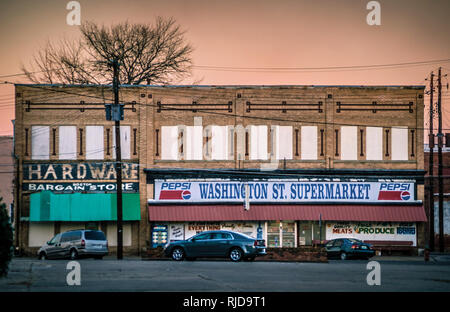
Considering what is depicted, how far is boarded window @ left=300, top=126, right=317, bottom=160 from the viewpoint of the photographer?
42.4 m

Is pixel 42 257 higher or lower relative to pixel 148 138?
lower

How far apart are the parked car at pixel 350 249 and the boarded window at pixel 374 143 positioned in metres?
7.16

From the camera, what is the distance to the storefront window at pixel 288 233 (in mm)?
41906

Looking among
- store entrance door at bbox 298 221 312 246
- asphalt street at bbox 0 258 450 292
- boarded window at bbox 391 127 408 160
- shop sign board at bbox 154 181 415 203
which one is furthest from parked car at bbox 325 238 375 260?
asphalt street at bbox 0 258 450 292

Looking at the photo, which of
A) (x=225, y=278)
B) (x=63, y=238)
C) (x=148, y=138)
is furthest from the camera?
(x=148, y=138)

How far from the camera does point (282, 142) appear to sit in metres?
42.2

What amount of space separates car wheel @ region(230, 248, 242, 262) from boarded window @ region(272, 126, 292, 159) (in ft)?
38.0

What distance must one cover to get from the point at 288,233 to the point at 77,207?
1285cm

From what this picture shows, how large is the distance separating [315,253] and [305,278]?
14900 mm

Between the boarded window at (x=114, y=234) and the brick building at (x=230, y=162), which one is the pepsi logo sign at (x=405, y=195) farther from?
the boarded window at (x=114, y=234)

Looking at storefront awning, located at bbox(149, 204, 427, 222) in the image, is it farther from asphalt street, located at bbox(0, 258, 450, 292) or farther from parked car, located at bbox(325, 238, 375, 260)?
asphalt street, located at bbox(0, 258, 450, 292)
